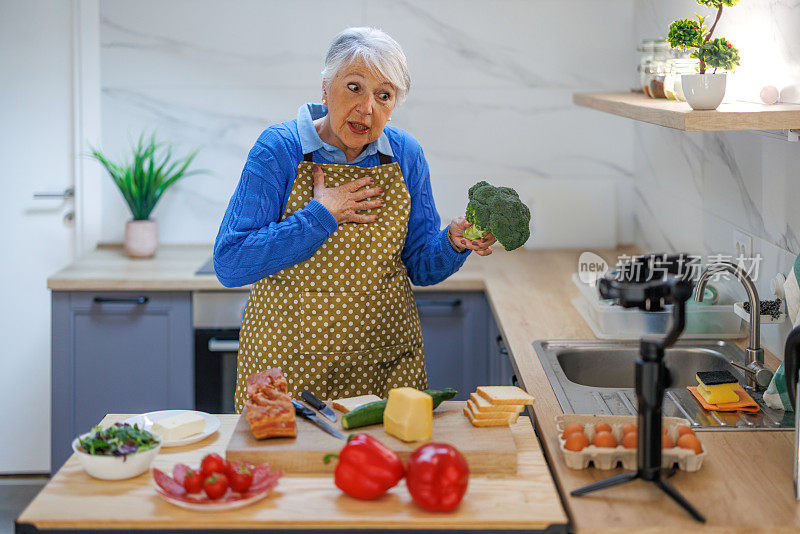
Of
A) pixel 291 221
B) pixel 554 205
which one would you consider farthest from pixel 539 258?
pixel 291 221

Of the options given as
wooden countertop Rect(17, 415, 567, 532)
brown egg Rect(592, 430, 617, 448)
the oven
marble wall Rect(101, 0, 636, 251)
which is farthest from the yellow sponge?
marble wall Rect(101, 0, 636, 251)

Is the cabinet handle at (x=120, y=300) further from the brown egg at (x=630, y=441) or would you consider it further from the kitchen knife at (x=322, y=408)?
the brown egg at (x=630, y=441)

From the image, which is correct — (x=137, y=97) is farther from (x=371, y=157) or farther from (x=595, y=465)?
(x=595, y=465)

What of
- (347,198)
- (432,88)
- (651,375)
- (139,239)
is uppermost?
(432,88)

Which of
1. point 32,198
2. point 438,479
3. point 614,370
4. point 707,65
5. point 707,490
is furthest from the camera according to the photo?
point 32,198

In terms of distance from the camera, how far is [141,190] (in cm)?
363

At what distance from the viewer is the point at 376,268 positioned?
2316mm

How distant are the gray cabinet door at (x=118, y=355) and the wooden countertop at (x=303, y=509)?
1.69 metres

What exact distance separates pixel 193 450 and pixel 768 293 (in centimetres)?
146

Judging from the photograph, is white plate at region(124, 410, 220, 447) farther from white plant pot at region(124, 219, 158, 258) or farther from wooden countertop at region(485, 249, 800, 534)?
white plant pot at region(124, 219, 158, 258)

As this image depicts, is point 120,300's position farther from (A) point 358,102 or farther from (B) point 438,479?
(B) point 438,479

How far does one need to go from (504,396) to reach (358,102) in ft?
2.62

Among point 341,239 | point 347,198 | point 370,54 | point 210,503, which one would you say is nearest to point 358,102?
point 370,54

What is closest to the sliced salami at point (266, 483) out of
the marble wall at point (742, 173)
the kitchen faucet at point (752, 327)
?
the kitchen faucet at point (752, 327)
